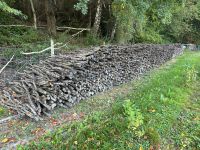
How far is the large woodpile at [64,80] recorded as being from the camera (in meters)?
6.66

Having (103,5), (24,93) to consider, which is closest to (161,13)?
(103,5)

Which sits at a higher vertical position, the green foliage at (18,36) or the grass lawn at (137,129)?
the green foliage at (18,36)

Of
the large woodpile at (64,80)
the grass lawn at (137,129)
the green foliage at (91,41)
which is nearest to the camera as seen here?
the grass lawn at (137,129)

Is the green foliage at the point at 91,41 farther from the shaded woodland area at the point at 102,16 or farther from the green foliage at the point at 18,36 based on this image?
the green foliage at the point at 18,36

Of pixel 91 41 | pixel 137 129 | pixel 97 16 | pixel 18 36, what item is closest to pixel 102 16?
pixel 97 16

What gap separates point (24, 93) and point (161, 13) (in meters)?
8.82

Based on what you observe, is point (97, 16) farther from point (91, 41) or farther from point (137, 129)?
point (137, 129)

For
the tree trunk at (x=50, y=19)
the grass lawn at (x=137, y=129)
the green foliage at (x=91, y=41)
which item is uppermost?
the tree trunk at (x=50, y=19)

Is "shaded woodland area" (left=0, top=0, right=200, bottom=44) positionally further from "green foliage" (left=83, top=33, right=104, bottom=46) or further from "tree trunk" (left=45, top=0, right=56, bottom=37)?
"green foliage" (left=83, top=33, right=104, bottom=46)

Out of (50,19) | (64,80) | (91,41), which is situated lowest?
(64,80)

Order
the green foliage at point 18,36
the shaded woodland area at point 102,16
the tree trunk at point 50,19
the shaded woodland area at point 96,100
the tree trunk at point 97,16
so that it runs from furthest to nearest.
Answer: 1. the tree trunk at point 50,19
2. the tree trunk at point 97,16
3. the shaded woodland area at point 102,16
4. the green foliage at point 18,36
5. the shaded woodland area at point 96,100

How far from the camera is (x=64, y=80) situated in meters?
7.28

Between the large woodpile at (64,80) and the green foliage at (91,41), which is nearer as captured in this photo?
the large woodpile at (64,80)

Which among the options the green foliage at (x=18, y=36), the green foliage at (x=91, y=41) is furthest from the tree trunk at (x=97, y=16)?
the green foliage at (x=18, y=36)
